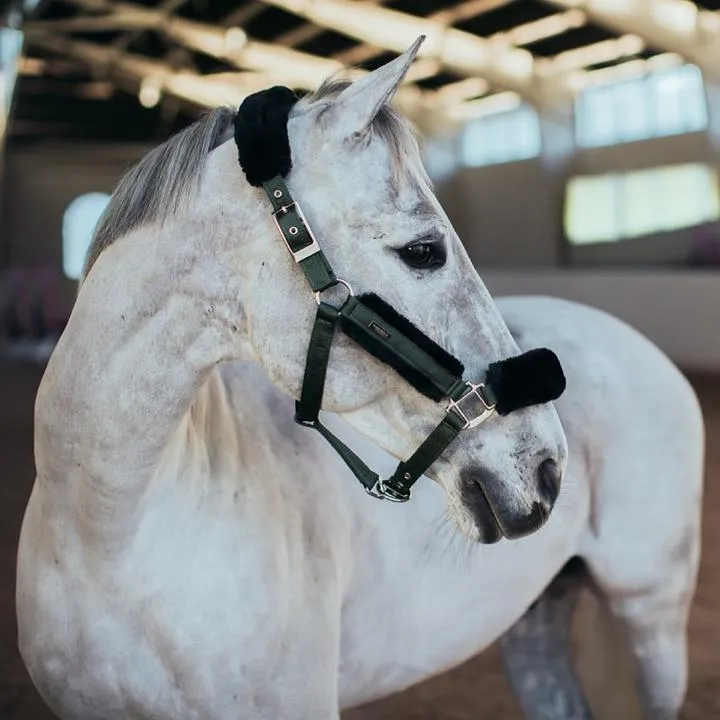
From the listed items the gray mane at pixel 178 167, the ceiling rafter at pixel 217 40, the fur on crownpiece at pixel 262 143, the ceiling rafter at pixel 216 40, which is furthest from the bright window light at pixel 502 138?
the fur on crownpiece at pixel 262 143

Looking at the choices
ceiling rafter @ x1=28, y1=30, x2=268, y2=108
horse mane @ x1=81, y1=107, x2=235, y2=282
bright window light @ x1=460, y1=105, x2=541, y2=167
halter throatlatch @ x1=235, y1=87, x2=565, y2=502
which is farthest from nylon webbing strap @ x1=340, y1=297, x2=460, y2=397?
ceiling rafter @ x1=28, y1=30, x2=268, y2=108

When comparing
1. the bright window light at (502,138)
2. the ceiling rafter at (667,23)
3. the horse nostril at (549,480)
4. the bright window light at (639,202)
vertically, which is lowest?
the bright window light at (639,202)

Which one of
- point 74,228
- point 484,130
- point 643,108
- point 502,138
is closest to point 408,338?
point 643,108

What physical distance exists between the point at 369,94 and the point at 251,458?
0.63m

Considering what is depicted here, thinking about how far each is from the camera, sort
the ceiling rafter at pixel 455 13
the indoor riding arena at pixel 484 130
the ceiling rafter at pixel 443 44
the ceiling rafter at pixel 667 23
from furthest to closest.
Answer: the ceiling rafter at pixel 443 44
the ceiling rafter at pixel 455 13
the ceiling rafter at pixel 667 23
the indoor riding arena at pixel 484 130

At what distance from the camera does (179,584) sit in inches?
56.4

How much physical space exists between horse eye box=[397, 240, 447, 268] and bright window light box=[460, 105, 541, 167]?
14357 mm

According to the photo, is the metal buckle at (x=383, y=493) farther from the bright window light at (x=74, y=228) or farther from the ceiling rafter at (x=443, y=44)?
the bright window light at (x=74, y=228)

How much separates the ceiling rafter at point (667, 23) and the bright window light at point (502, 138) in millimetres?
3950

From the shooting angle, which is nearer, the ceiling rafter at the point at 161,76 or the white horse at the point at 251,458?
the white horse at the point at 251,458

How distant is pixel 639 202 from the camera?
13.7 metres

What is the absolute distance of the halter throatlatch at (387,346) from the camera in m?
1.27

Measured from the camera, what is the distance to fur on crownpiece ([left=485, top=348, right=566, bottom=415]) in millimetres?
1271

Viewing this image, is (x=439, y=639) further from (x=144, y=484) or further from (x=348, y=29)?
(x=348, y=29)
